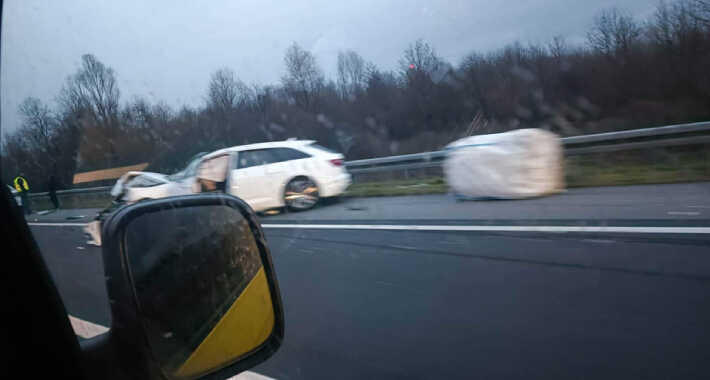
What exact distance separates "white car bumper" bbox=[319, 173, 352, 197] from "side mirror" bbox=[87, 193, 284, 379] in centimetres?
748

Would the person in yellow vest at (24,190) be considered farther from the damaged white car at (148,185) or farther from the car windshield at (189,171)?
the car windshield at (189,171)

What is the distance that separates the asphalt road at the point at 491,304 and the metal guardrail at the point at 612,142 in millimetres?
2966

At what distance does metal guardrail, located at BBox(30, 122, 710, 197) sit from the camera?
7.66 meters

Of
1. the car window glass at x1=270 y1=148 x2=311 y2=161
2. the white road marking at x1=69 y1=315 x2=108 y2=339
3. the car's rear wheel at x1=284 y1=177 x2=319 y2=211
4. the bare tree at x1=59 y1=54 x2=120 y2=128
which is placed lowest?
the car's rear wheel at x1=284 y1=177 x2=319 y2=211

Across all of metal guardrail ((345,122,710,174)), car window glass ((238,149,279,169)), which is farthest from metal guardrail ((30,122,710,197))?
car window glass ((238,149,279,169))

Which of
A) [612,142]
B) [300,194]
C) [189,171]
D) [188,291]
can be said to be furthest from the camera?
[300,194]

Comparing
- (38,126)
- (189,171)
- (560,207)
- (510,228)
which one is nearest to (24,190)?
(38,126)

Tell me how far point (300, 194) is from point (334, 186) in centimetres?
74

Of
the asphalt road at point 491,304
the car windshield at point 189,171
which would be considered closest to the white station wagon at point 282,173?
the car windshield at point 189,171

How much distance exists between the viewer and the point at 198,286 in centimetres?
148

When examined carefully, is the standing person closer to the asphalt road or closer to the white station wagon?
the asphalt road

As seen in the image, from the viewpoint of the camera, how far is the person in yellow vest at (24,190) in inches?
61.7

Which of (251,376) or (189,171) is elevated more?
(189,171)

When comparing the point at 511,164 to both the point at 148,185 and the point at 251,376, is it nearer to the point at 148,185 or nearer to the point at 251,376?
the point at 251,376
